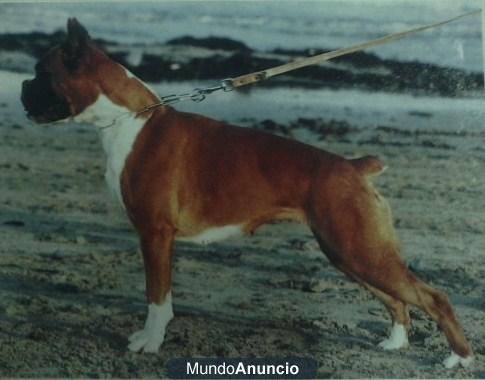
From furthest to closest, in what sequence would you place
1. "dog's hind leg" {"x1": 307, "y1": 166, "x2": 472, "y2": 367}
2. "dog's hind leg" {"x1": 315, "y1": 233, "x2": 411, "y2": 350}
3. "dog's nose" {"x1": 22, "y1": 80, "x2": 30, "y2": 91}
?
"dog's nose" {"x1": 22, "y1": 80, "x2": 30, "y2": 91} → "dog's hind leg" {"x1": 315, "y1": 233, "x2": 411, "y2": 350} → "dog's hind leg" {"x1": 307, "y1": 166, "x2": 472, "y2": 367}

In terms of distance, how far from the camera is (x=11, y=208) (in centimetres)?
346

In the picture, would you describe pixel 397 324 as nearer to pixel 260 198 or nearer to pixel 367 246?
pixel 367 246

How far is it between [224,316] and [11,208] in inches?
48.2

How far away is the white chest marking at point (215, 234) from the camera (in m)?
3.25

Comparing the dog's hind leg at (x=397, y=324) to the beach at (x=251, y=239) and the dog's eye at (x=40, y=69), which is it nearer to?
the beach at (x=251, y=239)

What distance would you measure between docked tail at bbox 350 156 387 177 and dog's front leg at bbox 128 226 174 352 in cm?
95

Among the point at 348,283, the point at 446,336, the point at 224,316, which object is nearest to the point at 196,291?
the point at 224,316

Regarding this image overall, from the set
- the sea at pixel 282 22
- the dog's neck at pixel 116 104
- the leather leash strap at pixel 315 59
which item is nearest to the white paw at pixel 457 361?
the sea at pixel 282 22

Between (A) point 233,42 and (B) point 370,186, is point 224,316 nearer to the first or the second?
(B) point 370,186

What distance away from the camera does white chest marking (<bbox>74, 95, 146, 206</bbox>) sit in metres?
3.27

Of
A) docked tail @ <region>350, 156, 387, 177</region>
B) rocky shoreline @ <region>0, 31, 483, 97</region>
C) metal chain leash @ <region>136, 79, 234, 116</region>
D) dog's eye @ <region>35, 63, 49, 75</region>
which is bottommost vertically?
docked tail @ <region>350, 156, 387, 177</region>

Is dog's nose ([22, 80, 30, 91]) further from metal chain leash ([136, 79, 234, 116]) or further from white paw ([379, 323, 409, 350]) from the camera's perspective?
white paw ([379, 323, 409, 350])

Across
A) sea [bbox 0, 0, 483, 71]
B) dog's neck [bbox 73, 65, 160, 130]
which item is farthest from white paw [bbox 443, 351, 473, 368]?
dog's neck [bbox 73, 65, 160, 130]

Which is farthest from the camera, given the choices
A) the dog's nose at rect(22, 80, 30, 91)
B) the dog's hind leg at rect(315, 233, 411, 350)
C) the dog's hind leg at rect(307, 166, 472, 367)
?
the dog's nose at rect(22, 80, 30, 91)
